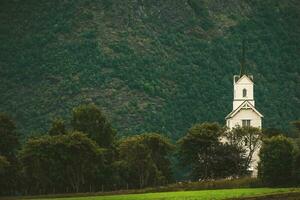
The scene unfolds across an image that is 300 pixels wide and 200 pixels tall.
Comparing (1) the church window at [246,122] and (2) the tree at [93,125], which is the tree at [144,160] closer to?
(2) the tree at [93,125]

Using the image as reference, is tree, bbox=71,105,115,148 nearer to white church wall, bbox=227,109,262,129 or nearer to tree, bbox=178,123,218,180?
tree, bbox=178,123,218,180

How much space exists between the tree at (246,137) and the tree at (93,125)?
12.7 m

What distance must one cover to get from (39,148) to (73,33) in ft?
269

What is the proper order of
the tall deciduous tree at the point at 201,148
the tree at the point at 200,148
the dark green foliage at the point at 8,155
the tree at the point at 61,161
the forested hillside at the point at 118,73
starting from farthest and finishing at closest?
1. the forested hillside at the point at 118,73
2. the tree at the point at 200,148
3. the tall deciduous tree at the point at 201,148
4. the dark green foliage at the point at 8,155
5. the tree at the point at 61,161

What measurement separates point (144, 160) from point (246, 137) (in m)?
11.5

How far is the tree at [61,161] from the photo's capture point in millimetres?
111062

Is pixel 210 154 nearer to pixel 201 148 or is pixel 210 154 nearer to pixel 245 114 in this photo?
pixel 201 148

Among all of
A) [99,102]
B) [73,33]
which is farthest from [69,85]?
[73,33]

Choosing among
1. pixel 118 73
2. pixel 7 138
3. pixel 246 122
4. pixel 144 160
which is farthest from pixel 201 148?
pixel 118 73

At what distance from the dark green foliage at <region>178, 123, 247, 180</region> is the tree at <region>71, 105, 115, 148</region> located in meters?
7.87

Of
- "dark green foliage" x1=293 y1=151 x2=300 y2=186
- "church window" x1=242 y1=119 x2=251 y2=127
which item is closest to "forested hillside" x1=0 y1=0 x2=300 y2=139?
"church window" x1=242 y1=119 x2=251 y2=127

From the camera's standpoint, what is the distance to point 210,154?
394 ft

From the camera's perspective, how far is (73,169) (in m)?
Result: 113

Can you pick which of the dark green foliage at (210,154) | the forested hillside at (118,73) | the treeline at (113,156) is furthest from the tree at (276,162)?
the forested hillside at (118,73)
